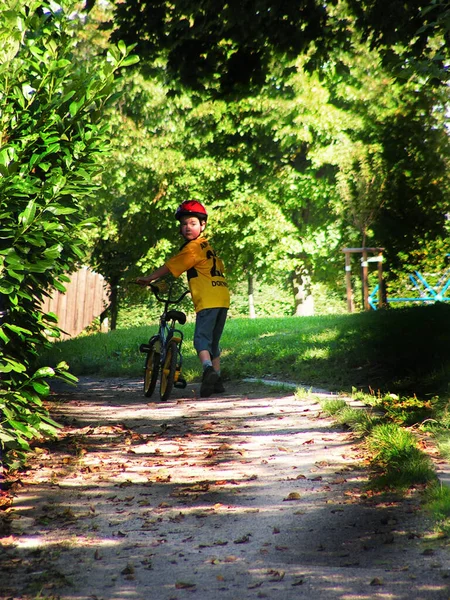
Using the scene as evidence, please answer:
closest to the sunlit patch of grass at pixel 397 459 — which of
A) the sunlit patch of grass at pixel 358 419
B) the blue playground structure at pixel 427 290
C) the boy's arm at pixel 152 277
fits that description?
the sunlit patch of grass at pixel 358 419

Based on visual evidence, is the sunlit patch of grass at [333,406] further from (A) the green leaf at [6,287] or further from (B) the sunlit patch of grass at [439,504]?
(A) the green leaf at [6,287]

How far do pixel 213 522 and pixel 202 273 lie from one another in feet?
14.0

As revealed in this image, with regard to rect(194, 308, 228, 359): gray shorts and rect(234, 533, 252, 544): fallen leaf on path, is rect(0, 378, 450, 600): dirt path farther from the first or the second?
rect(194, 308, 228, 359): gray shorts

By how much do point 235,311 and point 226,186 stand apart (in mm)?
8739

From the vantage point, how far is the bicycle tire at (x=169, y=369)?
328 inches

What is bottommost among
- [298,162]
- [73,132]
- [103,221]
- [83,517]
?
[83,517]

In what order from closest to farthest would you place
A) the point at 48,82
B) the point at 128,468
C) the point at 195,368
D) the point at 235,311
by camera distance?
the point at 48,82 → the point at 128,468 → the point at 195,368 → the point at 235,311

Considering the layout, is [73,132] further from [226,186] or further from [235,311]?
[235,311]

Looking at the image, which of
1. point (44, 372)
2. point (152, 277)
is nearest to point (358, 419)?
point (152, 277)

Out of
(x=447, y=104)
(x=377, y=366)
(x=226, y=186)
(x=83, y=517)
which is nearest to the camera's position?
(x=83, y=517)

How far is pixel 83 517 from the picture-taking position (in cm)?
455

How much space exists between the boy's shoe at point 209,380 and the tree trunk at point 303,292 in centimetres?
1931

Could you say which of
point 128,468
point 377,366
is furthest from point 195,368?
point 128,468

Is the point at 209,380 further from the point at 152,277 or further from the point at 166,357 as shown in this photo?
the point at 152,277
